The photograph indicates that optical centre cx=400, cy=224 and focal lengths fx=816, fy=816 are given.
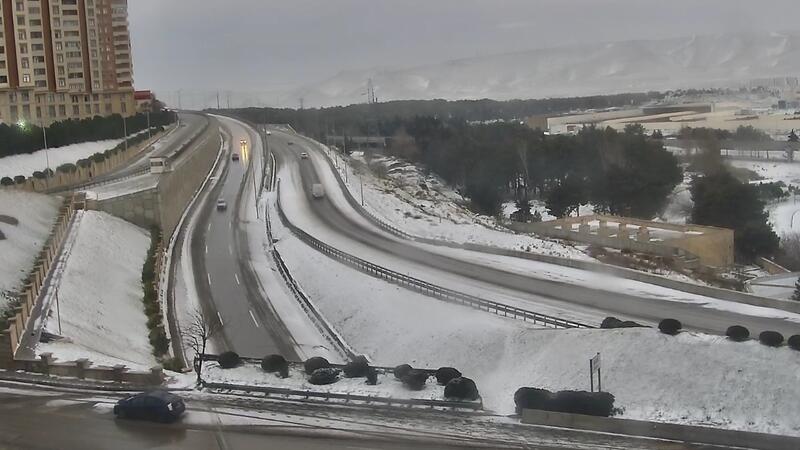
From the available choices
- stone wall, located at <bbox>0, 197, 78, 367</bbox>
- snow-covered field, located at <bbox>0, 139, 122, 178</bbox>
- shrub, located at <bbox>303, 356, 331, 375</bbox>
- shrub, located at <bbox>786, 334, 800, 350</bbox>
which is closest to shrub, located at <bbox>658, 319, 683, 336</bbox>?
shrub, located at <bbox>786, 334, 800, 350</bbox>

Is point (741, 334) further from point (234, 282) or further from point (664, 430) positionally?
point (234, 282)

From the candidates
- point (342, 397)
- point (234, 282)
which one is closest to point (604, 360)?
point (342, 397)

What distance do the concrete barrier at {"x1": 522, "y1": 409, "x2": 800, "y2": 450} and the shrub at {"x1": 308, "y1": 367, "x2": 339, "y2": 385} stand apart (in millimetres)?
3044

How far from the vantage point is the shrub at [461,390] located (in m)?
10.1

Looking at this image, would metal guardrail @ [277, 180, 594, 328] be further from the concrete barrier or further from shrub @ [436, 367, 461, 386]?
the concrete barrier

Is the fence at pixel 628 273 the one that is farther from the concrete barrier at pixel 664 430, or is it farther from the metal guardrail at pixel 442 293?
the concrete barrier at pixel 664 430

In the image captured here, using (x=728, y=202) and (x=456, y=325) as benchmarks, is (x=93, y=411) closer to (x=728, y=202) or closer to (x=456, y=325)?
(x=456, y=325)

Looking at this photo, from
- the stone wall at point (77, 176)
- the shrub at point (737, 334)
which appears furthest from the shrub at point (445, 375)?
the stone wall at point (77, 176)

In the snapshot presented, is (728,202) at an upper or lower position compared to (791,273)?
upper

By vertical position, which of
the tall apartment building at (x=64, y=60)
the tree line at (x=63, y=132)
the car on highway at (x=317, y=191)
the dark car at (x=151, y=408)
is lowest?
the dark car at (x=151, y=408)

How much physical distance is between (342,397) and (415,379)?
108 cm

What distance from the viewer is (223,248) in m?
25.3

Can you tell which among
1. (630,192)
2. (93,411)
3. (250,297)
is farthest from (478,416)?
(630,192)

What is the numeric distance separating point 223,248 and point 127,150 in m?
15.8
